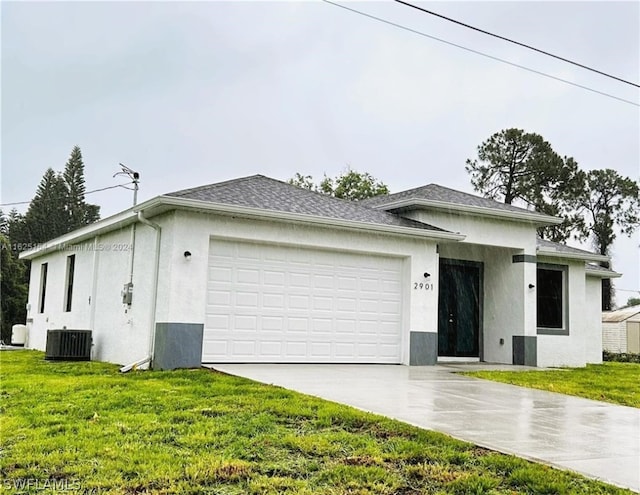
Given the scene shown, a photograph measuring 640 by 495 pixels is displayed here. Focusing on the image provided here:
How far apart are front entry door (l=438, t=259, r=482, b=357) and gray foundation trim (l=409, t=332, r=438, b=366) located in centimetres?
246

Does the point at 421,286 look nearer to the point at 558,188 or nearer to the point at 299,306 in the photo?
the point at 299,306

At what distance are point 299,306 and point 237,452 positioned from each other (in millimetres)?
7296

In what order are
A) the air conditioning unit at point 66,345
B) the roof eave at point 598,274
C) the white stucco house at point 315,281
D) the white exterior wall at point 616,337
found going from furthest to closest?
the white exterior wall at point 616,337, the roof eave at point 598,274, the air conditioning unit at point 66,345, the white stucco house at point 315,281

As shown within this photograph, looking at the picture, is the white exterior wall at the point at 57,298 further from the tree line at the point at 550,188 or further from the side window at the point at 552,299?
the tree line at the point at 550,188

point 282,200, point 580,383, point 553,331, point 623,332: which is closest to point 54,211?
point 623,332

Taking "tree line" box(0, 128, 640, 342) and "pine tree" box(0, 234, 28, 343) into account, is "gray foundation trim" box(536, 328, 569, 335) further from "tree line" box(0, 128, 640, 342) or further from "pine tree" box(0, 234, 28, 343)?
"pine tree" box(0, 234, 28, 343)

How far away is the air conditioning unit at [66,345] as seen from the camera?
13.0m

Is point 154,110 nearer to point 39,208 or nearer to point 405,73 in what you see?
point 405,73

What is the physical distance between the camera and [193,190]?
11984mm

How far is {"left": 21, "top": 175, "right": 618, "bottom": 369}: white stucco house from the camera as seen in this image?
11188mm

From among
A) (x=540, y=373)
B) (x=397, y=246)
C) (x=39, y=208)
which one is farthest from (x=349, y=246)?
(x=39, y=208)

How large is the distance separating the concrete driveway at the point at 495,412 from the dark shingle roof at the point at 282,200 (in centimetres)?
295

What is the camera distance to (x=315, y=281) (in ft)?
40.9

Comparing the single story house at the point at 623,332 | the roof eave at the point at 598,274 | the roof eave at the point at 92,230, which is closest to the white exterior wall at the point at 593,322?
the roof eave at the point at 598,274
